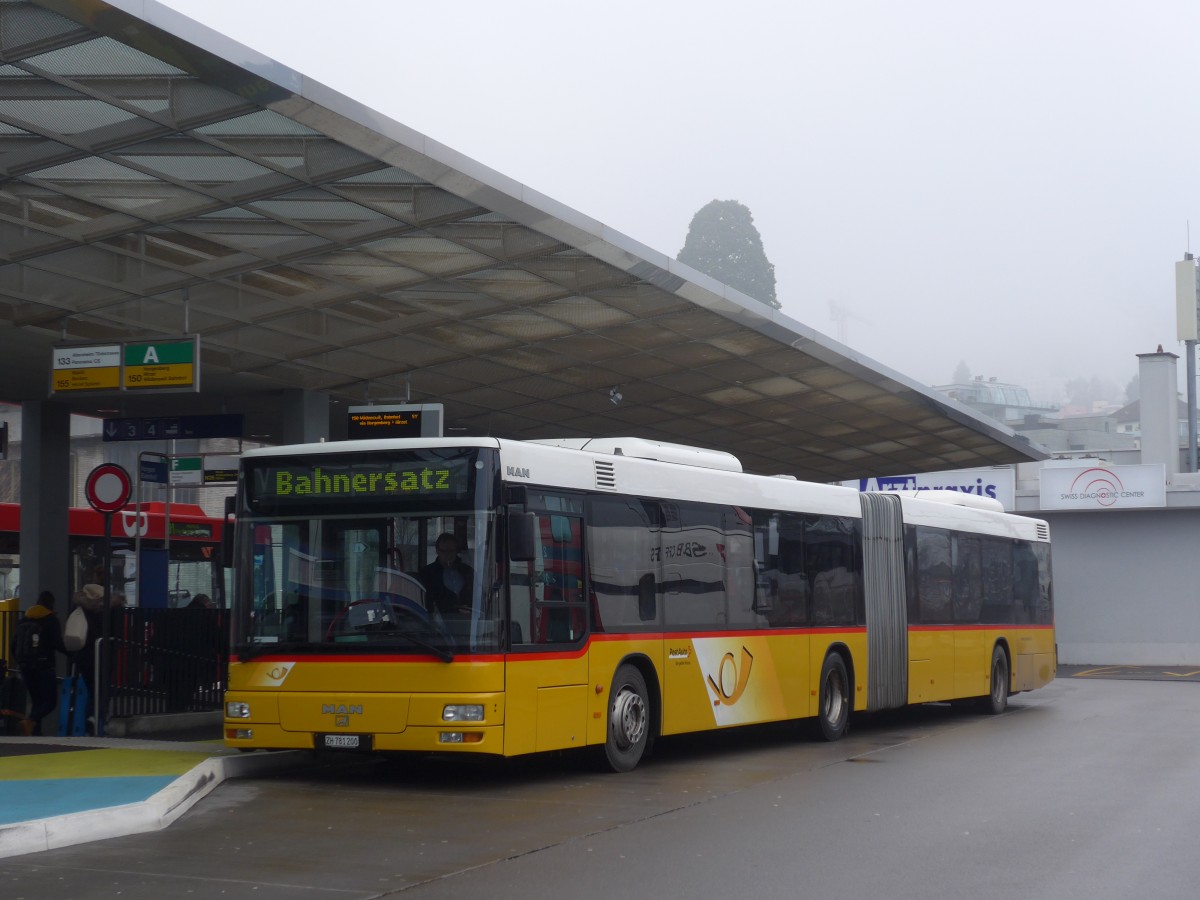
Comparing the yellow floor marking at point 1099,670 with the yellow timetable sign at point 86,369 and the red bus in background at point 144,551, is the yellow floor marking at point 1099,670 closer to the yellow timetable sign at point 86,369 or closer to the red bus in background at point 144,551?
the red bus in background at point 144,551

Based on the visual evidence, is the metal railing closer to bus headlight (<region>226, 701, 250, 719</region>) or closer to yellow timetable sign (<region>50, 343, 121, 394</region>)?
yellow timetable sign (<region>50, 343, 121, 394</region>)

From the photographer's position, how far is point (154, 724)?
51.9 ft

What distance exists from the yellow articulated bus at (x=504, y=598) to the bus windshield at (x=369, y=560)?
0.05ft

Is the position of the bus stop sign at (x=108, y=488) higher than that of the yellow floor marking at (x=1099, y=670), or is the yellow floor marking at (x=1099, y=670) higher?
the bus stop sign at (x=108, y=488)

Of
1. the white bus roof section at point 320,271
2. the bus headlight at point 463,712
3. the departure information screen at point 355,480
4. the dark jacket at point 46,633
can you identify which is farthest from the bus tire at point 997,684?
the dark jacket at point 46,633

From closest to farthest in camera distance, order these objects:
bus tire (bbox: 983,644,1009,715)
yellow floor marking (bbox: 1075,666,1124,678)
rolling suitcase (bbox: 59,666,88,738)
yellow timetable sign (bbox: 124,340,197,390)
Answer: rolling suitcase (bbox: 59,666,88,738) < yellow timetable sign (bbox: 124,340,197,390) < bus tire (bbox: 983,644,1009,715) < yellow floor marking (bbox: 1075,666,1124,678)

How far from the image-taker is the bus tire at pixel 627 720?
43.0 feet

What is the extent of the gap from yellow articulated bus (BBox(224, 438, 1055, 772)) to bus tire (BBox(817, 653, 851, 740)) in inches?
30.3

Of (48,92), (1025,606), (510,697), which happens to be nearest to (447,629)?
(510,697)

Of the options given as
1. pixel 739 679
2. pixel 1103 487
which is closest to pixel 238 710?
pixel 739 679

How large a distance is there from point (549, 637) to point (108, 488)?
581cm

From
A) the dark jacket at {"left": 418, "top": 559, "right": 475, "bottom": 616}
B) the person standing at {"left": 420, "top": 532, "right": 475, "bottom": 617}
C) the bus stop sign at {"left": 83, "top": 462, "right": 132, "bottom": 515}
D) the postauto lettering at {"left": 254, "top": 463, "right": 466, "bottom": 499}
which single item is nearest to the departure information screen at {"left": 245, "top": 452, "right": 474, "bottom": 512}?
the postauto lettering at {"left": 254, "top": 463, "right": 466, "bottom": 499}

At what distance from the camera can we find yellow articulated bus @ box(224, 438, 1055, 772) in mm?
11719

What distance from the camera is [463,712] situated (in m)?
11.5
